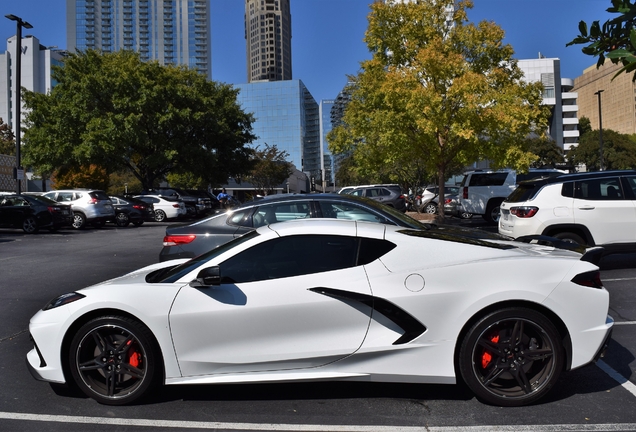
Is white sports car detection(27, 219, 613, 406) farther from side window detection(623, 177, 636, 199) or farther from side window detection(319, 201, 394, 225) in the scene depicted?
side window detection(623, 177, 636, 199)

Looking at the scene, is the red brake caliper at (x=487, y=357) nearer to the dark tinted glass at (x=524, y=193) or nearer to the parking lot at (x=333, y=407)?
the parking lot at (x=333, y=407)

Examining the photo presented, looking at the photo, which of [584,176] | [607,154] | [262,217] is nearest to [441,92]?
[584,176]

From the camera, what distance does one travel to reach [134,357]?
404 centimetres

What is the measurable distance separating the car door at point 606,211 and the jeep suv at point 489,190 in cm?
1068

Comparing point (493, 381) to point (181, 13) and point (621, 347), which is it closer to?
point (621, 347)

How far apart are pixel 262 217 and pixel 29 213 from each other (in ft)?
50.4

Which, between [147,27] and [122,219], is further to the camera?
[147,27]

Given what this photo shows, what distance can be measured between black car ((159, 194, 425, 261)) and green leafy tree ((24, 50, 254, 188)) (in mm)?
23803

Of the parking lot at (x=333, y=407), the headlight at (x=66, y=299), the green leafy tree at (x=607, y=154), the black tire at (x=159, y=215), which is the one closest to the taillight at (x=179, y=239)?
the parking lot at (x=333, y=407)

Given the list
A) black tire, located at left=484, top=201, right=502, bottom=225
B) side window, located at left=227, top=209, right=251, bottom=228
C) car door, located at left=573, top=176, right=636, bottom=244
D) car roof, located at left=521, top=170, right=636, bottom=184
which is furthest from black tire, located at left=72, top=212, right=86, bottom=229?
car door, located at left=573, top=176, right=636, bottom=244

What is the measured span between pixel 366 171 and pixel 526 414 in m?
20.4

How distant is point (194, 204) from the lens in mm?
29938

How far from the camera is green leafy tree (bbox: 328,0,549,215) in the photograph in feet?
58.9

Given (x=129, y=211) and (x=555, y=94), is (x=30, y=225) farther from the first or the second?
(x=555, y=94)
